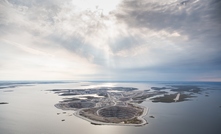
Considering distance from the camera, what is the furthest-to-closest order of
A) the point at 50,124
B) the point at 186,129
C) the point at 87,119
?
the point at 87,119, the point at 50,124, the point at 186,129

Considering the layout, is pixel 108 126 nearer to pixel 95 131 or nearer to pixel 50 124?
pixel 95 131

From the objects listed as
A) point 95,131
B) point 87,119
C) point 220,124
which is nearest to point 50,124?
point 87,119

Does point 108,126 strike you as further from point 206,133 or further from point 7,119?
point 7,119

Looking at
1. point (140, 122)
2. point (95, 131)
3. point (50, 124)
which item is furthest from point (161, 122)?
point (50, 124)

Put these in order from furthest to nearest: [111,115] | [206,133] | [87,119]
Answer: [111,115] → [87,119] → [206,133]

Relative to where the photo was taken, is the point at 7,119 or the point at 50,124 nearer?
the point at 50,124

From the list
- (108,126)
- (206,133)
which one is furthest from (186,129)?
(108,126)

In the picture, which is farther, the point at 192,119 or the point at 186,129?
the point at 192,119

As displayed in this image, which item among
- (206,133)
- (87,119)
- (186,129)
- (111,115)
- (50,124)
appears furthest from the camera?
(111,115)
